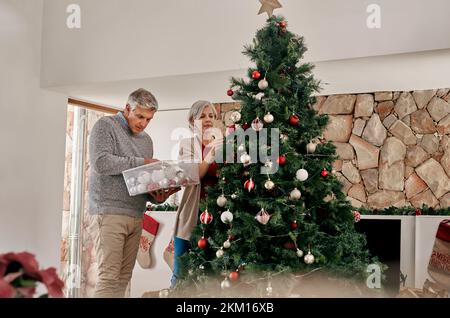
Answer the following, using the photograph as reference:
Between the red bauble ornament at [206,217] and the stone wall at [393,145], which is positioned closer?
the red bauble ornament at [206,217]

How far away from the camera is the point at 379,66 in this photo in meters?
3.00

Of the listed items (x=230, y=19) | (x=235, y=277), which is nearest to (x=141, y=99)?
(x=235, y=277)

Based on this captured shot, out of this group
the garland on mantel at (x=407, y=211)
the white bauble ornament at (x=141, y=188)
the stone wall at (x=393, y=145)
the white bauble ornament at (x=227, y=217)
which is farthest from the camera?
the stone wall at (x=393, y=145)

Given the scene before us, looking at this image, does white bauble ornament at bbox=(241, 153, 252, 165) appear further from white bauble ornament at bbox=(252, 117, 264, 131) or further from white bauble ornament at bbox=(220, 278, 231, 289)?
white bauble ornament at bbox=(220, 278, 231, 289)

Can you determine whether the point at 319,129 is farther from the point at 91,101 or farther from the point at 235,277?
the point at 91,101

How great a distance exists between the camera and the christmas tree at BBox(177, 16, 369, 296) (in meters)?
1.91

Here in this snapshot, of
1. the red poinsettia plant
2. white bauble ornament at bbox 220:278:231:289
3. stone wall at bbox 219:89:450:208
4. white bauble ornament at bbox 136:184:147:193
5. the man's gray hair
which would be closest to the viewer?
the red poinsettia plant

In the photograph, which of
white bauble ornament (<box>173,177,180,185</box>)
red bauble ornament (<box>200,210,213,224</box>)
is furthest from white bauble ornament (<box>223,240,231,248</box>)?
white bauble ornament (<box>173,177,180,185</box>)

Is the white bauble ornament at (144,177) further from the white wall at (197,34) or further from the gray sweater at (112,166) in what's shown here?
the white wall at (197,34)

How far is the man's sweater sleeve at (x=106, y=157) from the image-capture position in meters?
2.21

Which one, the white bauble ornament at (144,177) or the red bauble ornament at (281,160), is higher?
the red bauble ornament at (281,160)

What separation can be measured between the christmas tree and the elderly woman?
0.11 meters

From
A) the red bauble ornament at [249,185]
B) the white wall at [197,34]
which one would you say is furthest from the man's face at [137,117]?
the white wall at [197,34]

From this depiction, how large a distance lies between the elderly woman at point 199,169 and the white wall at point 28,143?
1.60 metres
